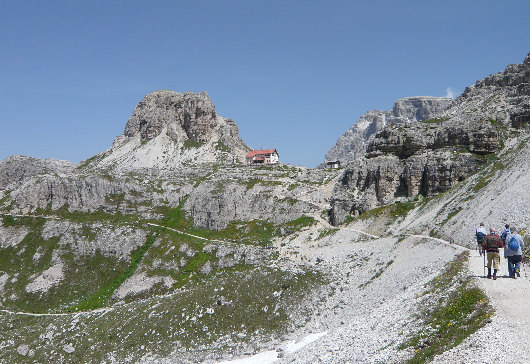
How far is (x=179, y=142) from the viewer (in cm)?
18675

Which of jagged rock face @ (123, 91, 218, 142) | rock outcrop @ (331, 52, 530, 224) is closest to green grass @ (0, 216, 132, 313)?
rock outcrop @ (331, 52, 530, 224)

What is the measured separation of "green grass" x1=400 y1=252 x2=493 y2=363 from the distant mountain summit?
147961mm

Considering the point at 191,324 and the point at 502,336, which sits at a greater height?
the point at 502,336

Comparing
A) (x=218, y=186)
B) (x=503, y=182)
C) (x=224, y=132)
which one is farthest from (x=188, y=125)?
(x=503, y=182)

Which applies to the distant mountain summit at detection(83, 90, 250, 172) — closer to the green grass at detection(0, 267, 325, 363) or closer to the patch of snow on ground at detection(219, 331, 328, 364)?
the green grass at detection(0, 267, 325, 363)

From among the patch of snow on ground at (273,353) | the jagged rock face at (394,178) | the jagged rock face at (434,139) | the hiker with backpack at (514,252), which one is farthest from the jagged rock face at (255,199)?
the hiker with backpack at (514,252)

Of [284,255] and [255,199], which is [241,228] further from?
[284,255]

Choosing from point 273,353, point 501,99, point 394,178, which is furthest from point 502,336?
point 501,99

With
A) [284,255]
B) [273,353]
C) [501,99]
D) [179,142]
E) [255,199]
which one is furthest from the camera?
[179,142]

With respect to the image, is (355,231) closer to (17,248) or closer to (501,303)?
(501,303)

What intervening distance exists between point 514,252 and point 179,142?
6920 inches

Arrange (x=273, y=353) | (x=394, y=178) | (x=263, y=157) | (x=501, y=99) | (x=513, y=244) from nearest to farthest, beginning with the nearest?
(x=513, y=244), (x=273, y=353), (x=394, y=178), (x=501, y=99), (x=263, y=157)

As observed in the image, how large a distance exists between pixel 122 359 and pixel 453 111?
98.6 metres

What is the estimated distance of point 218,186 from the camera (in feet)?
392
